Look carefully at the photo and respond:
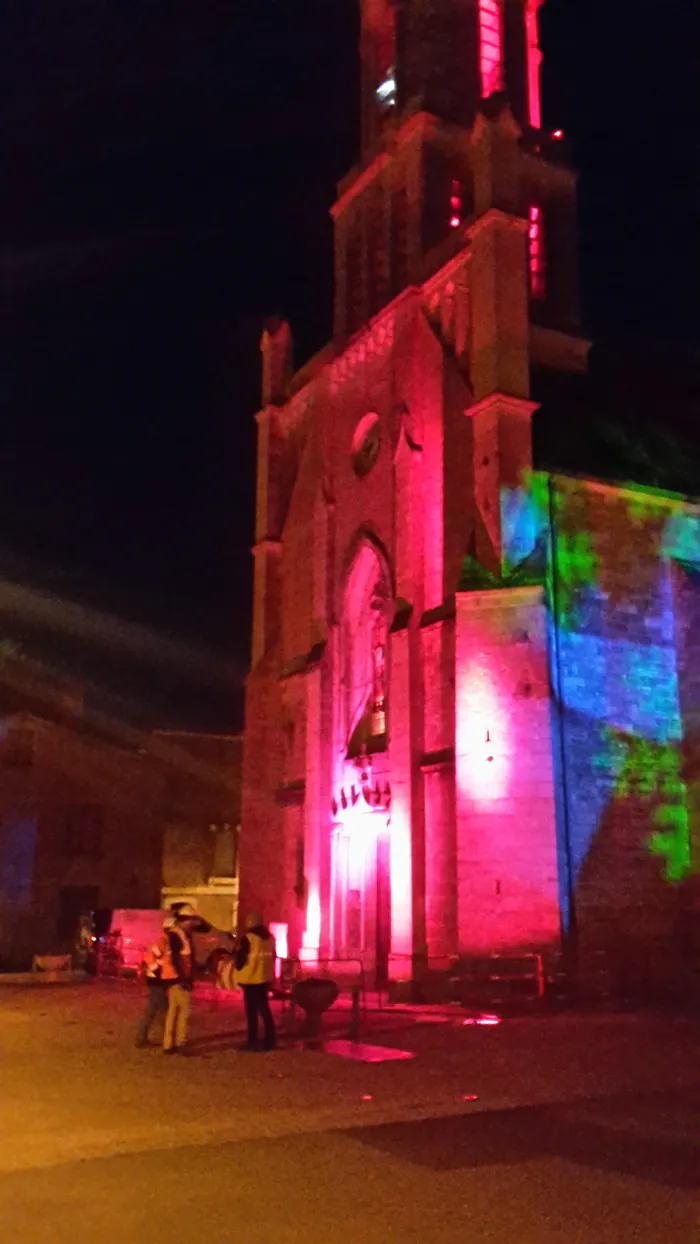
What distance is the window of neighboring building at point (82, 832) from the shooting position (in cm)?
3909

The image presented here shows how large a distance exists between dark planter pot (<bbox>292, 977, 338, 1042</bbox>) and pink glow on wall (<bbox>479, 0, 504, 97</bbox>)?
83.1 ft

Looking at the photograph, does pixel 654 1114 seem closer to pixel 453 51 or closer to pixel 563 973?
pixel 563 973

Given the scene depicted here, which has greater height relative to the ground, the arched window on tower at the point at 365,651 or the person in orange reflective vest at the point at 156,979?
the arched window on tower at the point at 365,651

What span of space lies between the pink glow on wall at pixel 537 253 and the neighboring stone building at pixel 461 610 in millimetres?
74

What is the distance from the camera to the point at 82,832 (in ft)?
129

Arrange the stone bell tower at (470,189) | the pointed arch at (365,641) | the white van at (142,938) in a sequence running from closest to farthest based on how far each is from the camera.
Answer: the stone bell tower at (470,189)
the pointed arch at (365,641)
the white van at (142,938)

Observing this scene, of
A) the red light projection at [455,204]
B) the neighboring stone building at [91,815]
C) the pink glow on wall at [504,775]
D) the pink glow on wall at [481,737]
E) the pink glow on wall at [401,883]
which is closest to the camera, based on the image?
the pink glow on wall at [504,775]

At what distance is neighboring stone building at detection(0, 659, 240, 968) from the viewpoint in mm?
38000

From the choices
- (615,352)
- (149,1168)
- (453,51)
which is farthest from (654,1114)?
(453,51)

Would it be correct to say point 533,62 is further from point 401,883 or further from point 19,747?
point 19,747

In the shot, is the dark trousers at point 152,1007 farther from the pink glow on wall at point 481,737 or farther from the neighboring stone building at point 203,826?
the neighboring stone building at point 203,826

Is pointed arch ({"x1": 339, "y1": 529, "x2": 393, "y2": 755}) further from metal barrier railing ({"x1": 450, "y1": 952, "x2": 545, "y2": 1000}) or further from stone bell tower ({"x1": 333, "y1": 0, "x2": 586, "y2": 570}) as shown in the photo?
metal barrier railing ({"x1": 450, "y1": 952, "x2": 545, "y2": 1000})

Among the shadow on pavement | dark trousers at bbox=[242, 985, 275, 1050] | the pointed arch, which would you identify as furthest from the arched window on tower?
the shadow on pavement

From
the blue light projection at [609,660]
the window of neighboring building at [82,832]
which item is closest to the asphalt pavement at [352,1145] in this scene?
the blue light projection at [609,660]
